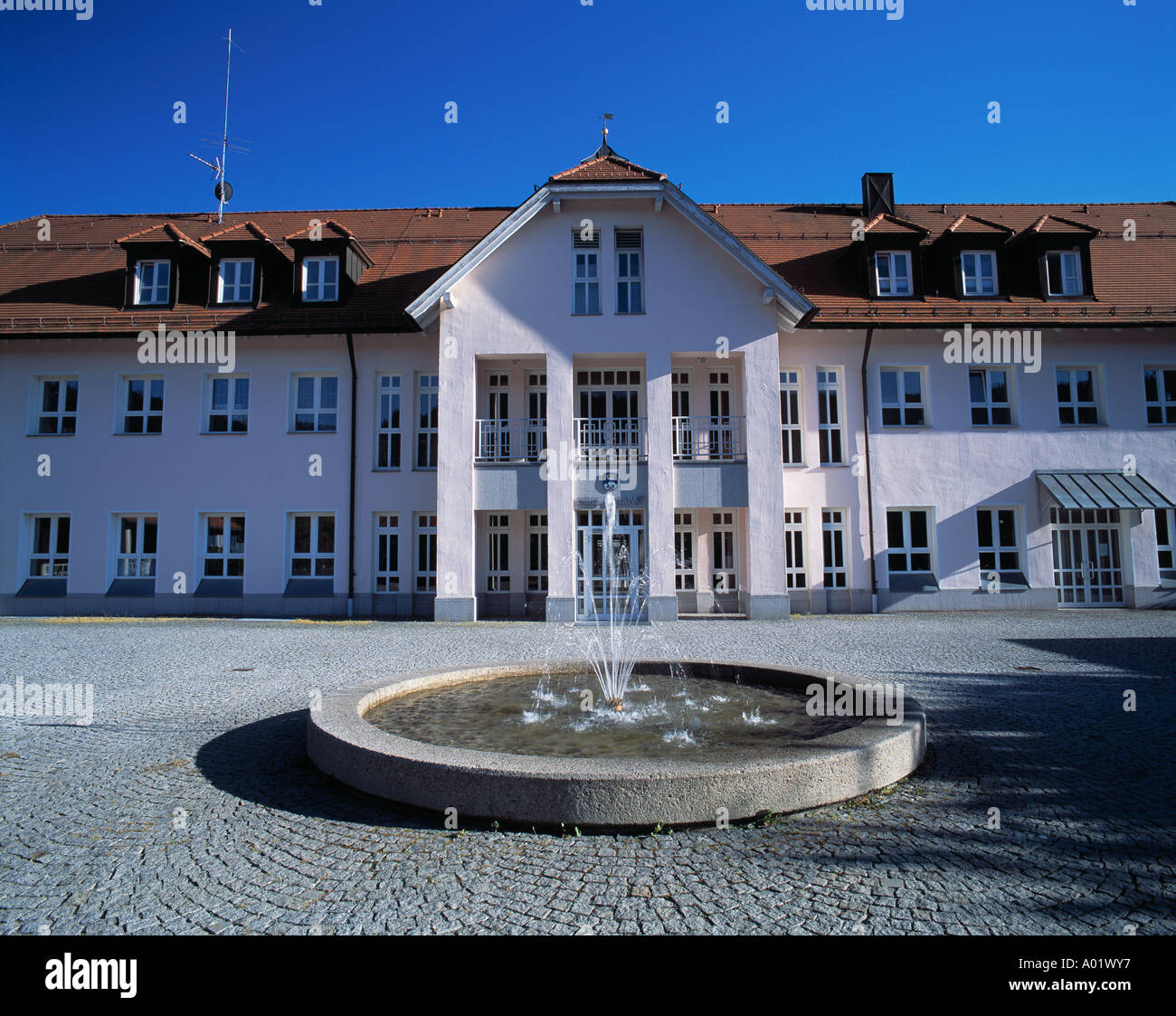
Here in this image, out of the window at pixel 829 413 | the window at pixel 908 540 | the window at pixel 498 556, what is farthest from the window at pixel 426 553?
the window at pixel 908 540

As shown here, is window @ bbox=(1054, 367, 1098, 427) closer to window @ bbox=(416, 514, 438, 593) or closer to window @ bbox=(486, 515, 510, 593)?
window @ bbox=(486, 515, 510, 593)

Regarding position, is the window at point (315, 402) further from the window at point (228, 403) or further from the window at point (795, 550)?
the window at point (795, 550)

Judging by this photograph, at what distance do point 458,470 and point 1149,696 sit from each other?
1498 cm

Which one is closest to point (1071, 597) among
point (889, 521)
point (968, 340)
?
point (889, 521)

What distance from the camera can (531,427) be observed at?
21453 mm

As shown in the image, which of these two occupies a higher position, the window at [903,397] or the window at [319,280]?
the window at [319,280]

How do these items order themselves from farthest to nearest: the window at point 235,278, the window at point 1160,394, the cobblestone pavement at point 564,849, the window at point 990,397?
the window at point 235,278 → the window at point 1160,394 → the window at point 990,397 → the cobblestone pavement at point 564,849

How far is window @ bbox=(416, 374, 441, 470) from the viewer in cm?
2166

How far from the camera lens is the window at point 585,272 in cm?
2005

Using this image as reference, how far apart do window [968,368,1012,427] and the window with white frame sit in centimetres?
401

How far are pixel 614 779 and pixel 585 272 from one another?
697 inches

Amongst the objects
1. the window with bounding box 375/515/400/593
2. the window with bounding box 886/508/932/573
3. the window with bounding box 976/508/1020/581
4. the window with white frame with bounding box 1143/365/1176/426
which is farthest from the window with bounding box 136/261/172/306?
the window with white frame with bounding box 1143/365/1176/426

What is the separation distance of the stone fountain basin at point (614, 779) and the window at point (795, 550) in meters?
16.4
